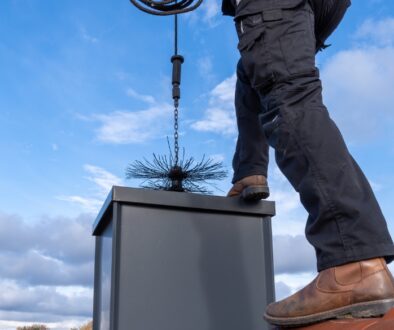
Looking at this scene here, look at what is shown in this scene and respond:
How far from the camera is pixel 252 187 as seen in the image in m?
1.59

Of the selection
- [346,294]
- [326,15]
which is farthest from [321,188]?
[326,15]

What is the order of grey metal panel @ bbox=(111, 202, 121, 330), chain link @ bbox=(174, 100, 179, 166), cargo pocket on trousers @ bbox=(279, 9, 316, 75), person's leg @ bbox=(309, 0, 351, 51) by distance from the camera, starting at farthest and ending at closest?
chain link @ bbox=(174, 100, 179, 166)
grey metal panel @ bbox=(111, 202, 121, 330)
person's leg @ bbox=(309, 0, 351, 51)
cargo pocket on trousers @ bbox=(279, 9, 316, 75)

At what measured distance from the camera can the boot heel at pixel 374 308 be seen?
918 mm

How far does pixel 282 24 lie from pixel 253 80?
0.13 metres

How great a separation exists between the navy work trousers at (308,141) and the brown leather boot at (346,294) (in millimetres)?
22

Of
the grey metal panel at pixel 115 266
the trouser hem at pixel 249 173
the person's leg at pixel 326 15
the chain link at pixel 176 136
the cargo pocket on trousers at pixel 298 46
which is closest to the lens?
the cargo pocket on trousers at pixel 298 46

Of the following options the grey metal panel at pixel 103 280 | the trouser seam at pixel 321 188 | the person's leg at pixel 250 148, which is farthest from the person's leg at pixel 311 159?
the grey metal panel at pixel 103 280

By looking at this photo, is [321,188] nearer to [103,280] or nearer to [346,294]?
[346,294]

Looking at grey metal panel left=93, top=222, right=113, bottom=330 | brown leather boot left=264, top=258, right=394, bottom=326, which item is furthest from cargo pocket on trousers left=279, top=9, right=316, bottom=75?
grey metal panel left=93, top=222, right=113, bottom=330

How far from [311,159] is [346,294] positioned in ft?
0.84

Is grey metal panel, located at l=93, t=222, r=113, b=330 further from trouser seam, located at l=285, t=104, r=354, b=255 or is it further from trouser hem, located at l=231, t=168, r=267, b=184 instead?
trouser seam, located at l=285, t=104, r=354, b=255

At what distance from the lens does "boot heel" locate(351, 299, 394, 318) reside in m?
0.92

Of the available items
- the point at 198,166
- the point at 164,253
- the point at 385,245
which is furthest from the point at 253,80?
the point at 198,166

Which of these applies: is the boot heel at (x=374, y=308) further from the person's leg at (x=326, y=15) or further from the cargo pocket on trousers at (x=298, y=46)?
the person's leg at (x=326, y=15)
